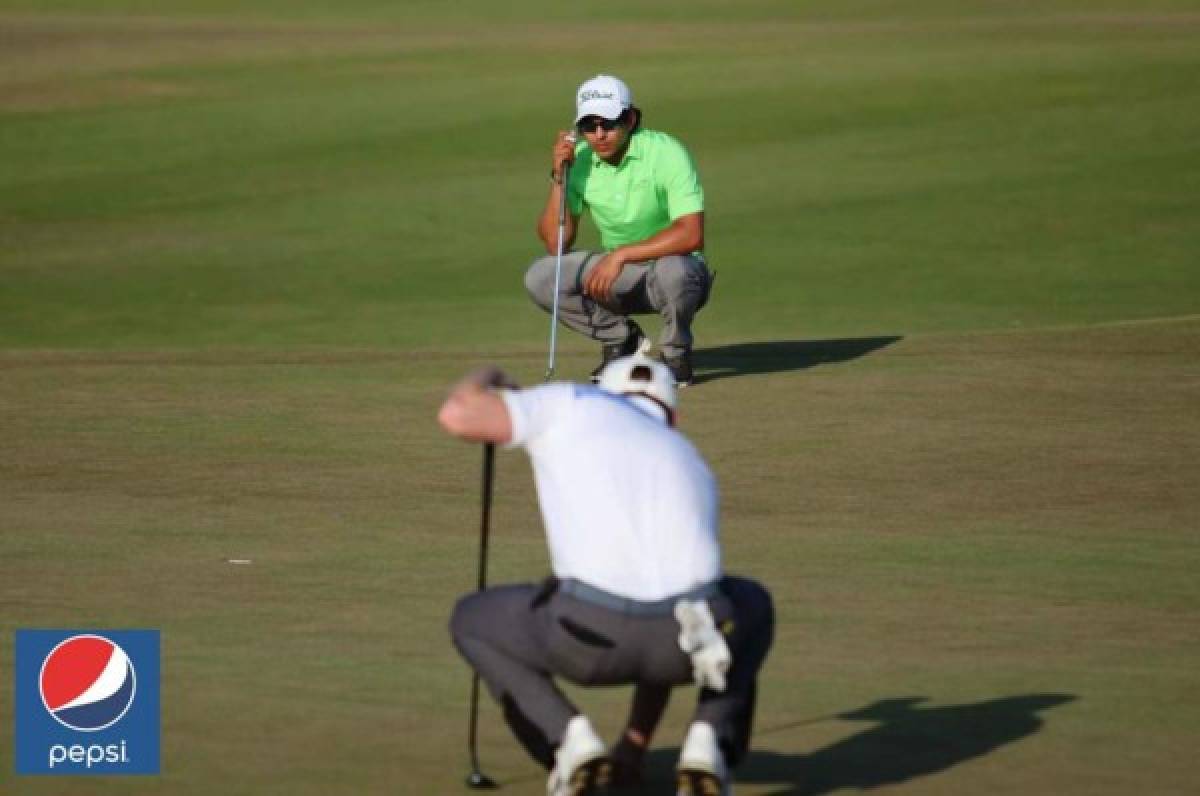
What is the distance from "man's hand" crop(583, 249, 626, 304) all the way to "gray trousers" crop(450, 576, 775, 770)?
685cm

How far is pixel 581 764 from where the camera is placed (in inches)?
254

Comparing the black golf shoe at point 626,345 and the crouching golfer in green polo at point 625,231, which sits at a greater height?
the crouching golfer in green polo at point 625,231

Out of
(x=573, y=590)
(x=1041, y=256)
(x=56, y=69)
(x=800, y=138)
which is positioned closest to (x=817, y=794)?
(x=573, y=590)

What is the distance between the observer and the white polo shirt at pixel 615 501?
652 centimetres

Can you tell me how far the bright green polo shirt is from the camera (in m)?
13.6

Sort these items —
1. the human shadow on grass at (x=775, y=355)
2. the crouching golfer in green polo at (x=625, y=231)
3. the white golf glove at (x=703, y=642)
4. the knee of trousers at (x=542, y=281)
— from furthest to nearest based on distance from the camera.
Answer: the human shadow on grass at (x=775, y=355)
the knee of trousers at (x=542, y=281)
the crouching golfer in green polo at (x=625, y=231)
the white golf glove at (x=703, y=642)

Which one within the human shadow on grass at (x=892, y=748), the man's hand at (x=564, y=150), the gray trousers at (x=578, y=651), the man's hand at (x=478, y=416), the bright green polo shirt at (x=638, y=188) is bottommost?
the human shadow on grass at (x=892, y=748)

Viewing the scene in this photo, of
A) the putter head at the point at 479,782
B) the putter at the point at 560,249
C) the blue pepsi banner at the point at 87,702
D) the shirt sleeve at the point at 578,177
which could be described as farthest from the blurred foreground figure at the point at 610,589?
the shirt sleeve at the point at 578,177

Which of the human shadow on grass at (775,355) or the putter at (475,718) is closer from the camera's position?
the putter at (475,718)

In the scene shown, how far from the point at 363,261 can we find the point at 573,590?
16674 millimetres

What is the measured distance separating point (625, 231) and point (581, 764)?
25.6ft

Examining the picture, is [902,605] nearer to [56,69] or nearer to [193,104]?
[193,104]

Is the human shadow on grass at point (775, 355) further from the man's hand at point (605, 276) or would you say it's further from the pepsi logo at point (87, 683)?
the pepsi logo at point (87, 683)

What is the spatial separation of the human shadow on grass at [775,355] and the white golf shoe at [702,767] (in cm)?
805
